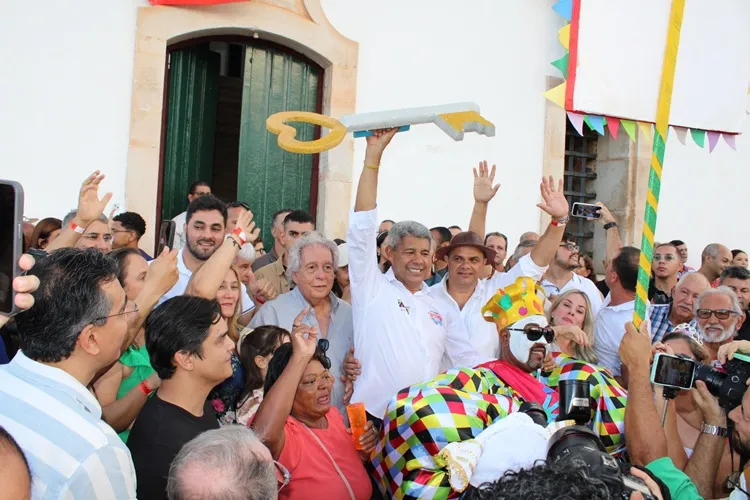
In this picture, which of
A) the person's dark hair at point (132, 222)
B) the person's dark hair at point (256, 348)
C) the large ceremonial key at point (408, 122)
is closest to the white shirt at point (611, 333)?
the large ceremonial key at point (408, 122)

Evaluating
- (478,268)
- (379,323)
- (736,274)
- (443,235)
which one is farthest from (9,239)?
(736,274)

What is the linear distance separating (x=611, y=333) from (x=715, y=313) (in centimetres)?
62

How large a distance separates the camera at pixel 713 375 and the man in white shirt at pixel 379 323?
133 cm

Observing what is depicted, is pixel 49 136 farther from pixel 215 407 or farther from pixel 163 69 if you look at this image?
pixel 215 407

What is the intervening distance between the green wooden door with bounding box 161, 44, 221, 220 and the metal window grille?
419 centimetres

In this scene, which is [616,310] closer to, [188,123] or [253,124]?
[253,124]

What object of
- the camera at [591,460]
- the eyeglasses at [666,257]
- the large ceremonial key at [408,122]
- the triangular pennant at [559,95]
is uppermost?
the triangular pennant at [559,95]

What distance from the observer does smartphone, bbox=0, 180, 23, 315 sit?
188 centimetres

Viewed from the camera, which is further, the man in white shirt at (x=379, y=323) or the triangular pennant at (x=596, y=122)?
the man in white shirt at (x=379, y=323)

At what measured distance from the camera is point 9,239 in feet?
6.25

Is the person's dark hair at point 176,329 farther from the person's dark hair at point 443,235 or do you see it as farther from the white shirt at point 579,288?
the person's dark hair at point 443,235

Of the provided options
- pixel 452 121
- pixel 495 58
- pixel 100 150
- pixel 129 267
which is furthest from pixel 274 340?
pixel 495 58

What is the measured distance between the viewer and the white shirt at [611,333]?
16.8ft

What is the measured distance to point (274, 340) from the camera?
3.82 m
